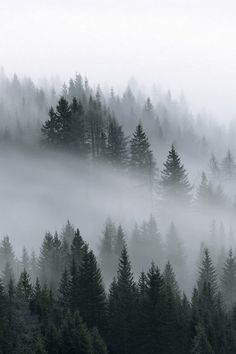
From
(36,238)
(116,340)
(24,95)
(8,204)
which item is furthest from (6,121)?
(116,340)

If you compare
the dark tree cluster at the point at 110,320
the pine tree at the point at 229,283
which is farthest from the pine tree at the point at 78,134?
the dark tree cluster at the point at 110,320

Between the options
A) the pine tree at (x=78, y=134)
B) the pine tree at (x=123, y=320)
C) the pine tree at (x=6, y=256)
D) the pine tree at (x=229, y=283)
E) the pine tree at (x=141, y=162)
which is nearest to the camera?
the pine tree at (x=123, y=320)

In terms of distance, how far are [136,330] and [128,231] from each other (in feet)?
130

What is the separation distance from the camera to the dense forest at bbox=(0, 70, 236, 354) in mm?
54000

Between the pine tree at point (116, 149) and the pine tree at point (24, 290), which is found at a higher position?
the pine tree at point (116, 149)

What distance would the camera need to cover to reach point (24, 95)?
195625mm

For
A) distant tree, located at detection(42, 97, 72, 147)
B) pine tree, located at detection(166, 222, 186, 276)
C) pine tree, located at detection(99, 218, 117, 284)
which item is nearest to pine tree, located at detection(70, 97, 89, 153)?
distant tree, located at detection(42, 97, 72, 147)

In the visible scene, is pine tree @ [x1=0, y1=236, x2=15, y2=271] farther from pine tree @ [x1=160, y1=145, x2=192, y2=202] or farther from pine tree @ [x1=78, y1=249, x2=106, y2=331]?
pine tree @ [x1=160, y1=145, x2=192, y2=202]

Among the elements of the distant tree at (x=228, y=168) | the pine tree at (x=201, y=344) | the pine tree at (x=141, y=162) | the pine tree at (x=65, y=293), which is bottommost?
the pine tree at (x=201, y=344)

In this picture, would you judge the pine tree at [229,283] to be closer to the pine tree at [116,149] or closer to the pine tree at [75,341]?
the pine tree at [75,341]

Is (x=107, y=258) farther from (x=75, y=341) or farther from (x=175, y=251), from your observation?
(x=75, y=341)

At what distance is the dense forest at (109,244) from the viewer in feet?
177

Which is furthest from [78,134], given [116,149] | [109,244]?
[109,244]

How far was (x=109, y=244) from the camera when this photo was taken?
7938 centimetres
